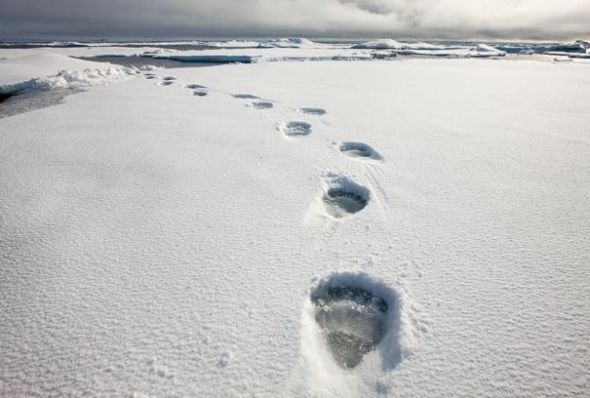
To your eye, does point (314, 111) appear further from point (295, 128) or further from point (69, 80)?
point (69, 80)

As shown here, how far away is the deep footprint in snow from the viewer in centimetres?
124

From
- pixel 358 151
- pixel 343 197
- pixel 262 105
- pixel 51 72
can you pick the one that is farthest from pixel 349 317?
pixel 51 72

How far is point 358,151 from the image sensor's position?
3197mm

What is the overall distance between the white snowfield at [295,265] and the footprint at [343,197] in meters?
0.02

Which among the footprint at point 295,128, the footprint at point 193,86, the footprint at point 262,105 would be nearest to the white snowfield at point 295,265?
the footprint at point 295,128

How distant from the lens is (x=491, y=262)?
1.60 m

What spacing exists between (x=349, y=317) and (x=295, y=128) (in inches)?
116

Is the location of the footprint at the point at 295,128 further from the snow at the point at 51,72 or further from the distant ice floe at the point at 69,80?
the snow at the point at 51,72

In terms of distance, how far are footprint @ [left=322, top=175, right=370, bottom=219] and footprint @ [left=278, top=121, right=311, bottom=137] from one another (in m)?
1.34

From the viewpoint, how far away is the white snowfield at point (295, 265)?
111 cm

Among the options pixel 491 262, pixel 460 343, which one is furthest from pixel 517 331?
pixel 491 262

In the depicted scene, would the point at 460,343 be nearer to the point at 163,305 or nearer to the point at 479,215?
the point at 479,215

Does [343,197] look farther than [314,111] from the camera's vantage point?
No

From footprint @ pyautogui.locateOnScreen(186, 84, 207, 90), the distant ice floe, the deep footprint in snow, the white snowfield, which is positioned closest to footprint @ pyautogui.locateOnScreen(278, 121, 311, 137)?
the white snowfield
